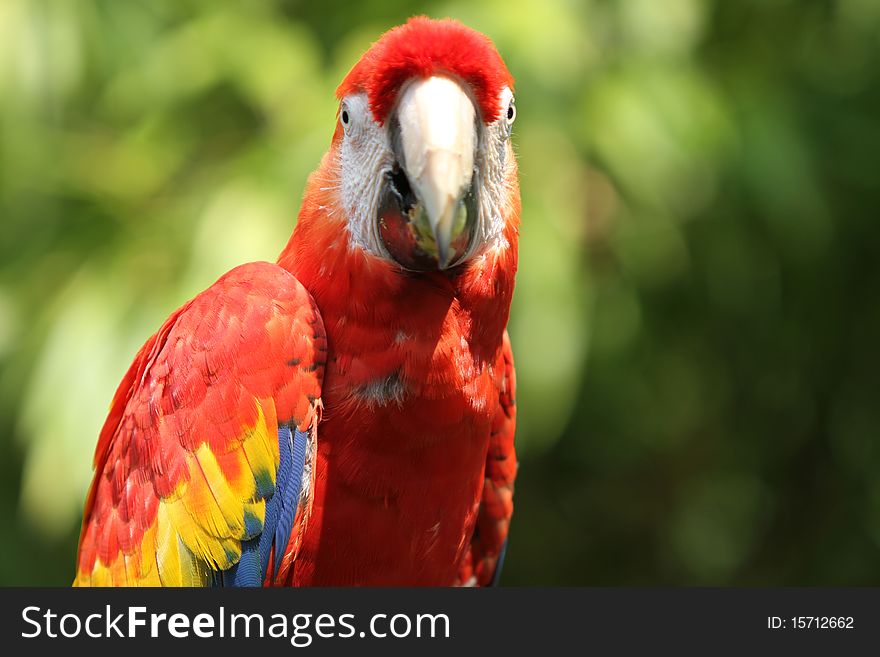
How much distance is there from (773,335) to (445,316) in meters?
1.36

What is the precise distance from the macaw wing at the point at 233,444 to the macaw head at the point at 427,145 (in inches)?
4.9

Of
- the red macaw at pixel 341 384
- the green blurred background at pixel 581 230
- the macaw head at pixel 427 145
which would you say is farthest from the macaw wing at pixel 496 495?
the green blurred background at pixel 581 230

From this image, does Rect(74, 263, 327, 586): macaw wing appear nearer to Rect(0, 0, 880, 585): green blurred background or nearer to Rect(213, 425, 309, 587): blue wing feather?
Rect(213, 425, 309, 587): blue wing feather

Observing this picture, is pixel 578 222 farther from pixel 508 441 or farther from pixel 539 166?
pixel 508 441

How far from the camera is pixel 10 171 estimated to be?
1.76 m

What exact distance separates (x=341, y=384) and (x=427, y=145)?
10.5 inches

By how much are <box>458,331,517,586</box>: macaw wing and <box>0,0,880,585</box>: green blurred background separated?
42 centimetres

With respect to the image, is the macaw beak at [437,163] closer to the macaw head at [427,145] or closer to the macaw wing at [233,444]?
the macaw head at [427,145]

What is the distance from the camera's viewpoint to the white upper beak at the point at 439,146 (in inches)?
31.0

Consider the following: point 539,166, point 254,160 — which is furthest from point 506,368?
point 254,160

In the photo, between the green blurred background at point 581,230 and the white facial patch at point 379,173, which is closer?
the white facial patch at point 379,173

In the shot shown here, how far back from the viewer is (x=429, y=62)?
821 millimetres

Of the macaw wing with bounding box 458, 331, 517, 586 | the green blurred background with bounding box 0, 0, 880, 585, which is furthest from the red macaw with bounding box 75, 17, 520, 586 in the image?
the green blurred background with bounding box 0, 0, 880, 585

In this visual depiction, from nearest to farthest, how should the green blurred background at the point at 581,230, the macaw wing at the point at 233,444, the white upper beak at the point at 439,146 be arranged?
the white upper beak at the point at 439,146 → the macaw wing at the point at 233,444 → the green blurred background at the point at 581,230
